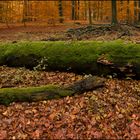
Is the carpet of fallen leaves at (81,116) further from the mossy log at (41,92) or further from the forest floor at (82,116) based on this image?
the mossy log at (41,92)

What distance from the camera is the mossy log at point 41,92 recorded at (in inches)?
307

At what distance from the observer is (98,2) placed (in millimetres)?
45812

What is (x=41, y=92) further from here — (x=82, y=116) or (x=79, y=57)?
(x=79, y=57)

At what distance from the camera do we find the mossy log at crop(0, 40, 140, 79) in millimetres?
8891

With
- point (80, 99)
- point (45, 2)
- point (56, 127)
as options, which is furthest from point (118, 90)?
point (45, 2)

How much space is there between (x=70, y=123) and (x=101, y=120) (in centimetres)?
78

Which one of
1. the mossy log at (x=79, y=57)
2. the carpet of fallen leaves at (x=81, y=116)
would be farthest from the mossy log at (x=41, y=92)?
the mossy log at (x=79, y=57)

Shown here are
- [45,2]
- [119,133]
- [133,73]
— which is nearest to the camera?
[119,133]

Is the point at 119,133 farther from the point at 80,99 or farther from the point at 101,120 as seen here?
the point at 80,99

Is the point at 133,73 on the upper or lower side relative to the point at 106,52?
lower

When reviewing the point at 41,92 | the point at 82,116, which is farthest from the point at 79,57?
the point at 82,116

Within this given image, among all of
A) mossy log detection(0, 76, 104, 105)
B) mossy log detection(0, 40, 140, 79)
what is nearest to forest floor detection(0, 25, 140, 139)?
mossy log detection(0, 76, 104, 105)

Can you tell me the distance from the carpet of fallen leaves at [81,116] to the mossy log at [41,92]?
149 mm

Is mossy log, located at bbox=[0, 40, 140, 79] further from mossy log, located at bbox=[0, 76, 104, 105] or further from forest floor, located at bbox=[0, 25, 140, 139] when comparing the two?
mossy log, located at bbox=[0, 76, 104, 105]
